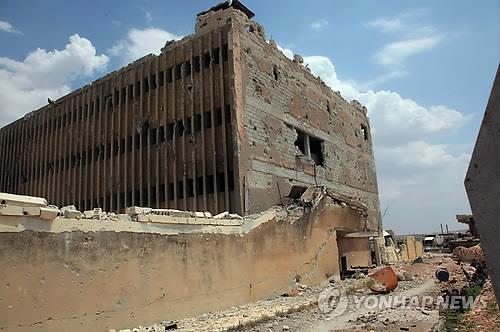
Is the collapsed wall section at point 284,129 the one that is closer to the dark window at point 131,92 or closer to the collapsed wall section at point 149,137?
the collapsed wall section at point 149,137

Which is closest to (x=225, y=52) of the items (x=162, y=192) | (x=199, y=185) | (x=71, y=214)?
(x=199, y=185)

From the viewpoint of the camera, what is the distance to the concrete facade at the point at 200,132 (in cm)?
1803

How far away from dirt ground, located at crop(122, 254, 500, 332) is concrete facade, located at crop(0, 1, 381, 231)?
5.85m

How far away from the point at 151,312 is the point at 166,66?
1397cm

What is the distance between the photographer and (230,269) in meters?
12.4

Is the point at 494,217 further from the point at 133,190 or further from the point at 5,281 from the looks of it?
the point at 133,190

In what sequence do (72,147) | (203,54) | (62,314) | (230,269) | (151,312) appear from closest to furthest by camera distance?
(62,314) < (151,312) < (230,269) < (203,54) < (72,147)

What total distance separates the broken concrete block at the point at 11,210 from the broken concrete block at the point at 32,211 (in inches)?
2.8

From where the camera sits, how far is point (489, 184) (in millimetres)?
2264

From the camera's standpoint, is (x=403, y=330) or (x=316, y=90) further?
(x=316, y=90)

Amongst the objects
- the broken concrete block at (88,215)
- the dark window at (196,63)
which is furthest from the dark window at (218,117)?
the broken concrete block at (88,215)

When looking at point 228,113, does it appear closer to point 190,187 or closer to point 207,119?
point 207,119

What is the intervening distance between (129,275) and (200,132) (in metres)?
10.5

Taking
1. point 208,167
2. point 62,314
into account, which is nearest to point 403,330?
point 62,314
